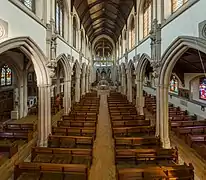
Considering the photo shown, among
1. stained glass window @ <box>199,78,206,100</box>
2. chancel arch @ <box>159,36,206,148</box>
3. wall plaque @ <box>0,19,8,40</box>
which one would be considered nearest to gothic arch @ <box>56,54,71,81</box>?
chancel arch @ <box>159,36,206,148</box>

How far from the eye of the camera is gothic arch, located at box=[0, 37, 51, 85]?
780 cm

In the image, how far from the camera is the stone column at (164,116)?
32.8ft

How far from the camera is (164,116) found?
10.2 metres

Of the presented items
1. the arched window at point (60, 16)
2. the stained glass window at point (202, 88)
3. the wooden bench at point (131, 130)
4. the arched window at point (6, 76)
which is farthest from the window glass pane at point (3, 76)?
the stained glass window at point (202, 88)

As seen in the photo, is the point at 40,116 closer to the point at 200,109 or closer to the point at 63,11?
the point at 63,11

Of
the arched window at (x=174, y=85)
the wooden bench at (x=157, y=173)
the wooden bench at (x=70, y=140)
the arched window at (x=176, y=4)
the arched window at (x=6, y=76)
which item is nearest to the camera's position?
the wooden bench at (x=157, y=173)

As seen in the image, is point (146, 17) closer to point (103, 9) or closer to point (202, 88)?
point (202, 88)

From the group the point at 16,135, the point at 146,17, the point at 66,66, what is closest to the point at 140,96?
the point at 146,17

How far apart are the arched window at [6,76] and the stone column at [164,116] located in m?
12.2

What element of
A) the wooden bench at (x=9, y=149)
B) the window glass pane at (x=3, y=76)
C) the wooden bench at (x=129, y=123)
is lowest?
the wooden bench at (x=9, y=149)

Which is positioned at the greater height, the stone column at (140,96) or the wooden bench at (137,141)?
the stone column at (140,96)

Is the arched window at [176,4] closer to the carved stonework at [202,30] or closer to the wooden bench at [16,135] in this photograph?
the carved stonework at [202,30]

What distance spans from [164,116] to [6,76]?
12953mm

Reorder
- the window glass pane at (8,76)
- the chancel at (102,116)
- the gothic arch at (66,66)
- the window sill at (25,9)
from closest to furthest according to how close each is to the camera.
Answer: the chancel at (102,116)
the window sill at (25,9)
the gothic arch at (66,66)
the window glass pane at (8,76)
